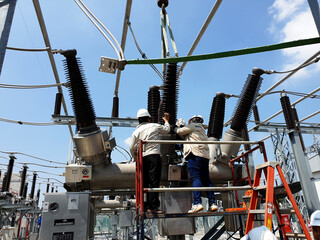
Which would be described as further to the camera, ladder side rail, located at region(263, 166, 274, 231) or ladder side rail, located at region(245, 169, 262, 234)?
ladder side rail, located at region(245, 169, 262, 234)

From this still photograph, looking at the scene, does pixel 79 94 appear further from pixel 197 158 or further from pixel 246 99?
pixel 246 99

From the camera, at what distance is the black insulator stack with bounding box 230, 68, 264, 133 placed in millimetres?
5266

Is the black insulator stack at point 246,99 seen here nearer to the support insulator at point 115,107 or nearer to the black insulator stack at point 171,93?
the black insulator stack at point 171,93

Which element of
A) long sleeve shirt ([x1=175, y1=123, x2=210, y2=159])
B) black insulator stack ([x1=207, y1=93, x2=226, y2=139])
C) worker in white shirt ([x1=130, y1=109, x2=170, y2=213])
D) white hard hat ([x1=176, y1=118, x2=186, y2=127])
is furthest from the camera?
black insulator stack ([x1=207, y1=93, x2=226, y2=139])

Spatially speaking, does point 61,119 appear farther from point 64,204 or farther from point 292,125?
point 292,125

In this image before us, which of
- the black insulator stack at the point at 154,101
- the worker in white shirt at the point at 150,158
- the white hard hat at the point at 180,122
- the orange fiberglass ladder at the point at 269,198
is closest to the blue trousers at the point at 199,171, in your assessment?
the worker in white shirt at the point at 150,158

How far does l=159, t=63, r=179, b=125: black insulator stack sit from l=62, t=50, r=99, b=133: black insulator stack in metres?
1.45

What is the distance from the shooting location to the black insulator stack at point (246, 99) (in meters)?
5.27

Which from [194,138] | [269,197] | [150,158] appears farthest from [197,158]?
[269,197]

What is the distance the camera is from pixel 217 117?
5.88 metres

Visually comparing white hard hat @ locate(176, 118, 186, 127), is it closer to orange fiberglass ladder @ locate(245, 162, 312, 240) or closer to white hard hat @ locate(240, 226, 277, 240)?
orange fiberglass ladder @ locate(245, 162, 312, 240)

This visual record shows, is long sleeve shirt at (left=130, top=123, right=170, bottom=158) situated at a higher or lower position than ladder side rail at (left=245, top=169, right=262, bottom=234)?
higher

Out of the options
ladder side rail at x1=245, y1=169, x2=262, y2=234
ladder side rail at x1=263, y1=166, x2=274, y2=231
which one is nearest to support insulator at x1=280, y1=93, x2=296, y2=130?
ladder side rail at x1=245, y1=169, x2=262, y2=234

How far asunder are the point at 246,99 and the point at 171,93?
5.12 feet
